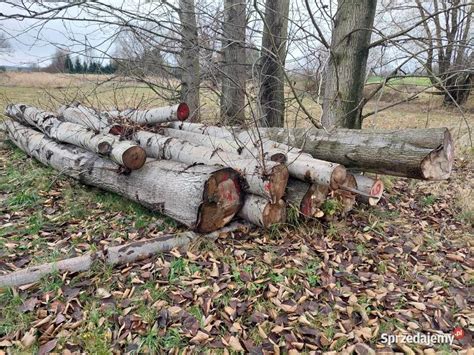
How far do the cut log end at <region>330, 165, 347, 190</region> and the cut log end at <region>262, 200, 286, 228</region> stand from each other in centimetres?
52

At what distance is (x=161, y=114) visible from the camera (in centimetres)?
486

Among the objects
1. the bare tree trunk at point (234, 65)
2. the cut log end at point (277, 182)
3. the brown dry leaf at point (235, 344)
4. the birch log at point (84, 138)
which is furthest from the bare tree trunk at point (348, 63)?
the brown dry leaf at point (235, 344)

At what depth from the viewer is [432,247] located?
3412 millimetres

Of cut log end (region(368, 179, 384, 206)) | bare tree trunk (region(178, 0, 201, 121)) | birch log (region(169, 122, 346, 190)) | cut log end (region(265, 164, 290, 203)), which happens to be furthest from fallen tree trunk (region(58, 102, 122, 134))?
cut log end (region(368, 179, 384, 206))

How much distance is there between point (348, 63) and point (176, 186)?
274 cm

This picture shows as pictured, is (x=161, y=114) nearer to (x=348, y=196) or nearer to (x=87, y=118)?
(x=87, y=118)

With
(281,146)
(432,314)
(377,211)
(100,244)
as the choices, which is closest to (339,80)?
(281,146)

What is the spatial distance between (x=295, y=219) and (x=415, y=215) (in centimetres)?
163

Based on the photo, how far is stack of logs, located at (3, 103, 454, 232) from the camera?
3.23 metres

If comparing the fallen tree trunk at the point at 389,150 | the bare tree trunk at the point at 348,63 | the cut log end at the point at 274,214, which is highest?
the bare tree trunk at the point at 348,63

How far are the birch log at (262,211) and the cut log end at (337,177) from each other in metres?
0.52

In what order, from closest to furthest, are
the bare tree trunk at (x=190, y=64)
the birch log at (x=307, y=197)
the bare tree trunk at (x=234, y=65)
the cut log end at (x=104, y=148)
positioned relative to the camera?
the birch log at (x=307, y=197)
the cut log end at (x=104, y=148)
the bare tree trunk at (x=190, y=64)
the bare tree trunk at (x=234, y=65)

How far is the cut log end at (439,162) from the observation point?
10.2 feet

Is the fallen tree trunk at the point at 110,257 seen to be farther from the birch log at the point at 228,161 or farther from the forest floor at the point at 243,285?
the birch log at the point at 228,161
